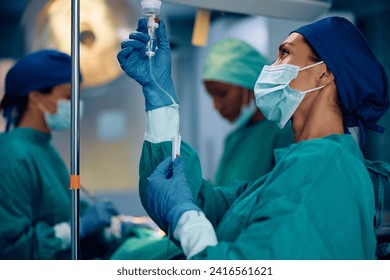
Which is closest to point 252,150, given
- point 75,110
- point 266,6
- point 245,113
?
point 245,113

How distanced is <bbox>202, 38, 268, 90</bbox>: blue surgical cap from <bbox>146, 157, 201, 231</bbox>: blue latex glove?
5.26 feet

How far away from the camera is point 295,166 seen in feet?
4.05

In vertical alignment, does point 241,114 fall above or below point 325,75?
below

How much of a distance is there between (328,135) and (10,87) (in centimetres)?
165

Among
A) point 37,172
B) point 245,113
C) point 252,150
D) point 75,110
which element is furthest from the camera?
point 245,113

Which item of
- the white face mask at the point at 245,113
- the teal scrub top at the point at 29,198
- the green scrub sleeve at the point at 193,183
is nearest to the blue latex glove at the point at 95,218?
the teal scrub top at the point at 29,198

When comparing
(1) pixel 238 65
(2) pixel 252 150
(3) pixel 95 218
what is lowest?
(3) pixel 95 218

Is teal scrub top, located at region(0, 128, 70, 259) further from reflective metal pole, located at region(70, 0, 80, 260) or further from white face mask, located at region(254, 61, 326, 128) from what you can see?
white face mask, located at region(254, 61, 326, 128)

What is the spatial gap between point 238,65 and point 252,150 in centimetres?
49

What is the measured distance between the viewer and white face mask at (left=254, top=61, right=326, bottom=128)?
142cm

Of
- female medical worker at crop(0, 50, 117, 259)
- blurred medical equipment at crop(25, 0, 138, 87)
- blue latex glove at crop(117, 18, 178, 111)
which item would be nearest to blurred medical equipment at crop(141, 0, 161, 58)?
blue latex glove at crop(117, 18, 178, 111)

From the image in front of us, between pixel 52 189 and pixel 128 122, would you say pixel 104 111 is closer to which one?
pixel 128 122

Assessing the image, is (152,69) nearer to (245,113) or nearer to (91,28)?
(91,28)

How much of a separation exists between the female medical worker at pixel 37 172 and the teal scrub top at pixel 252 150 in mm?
652
